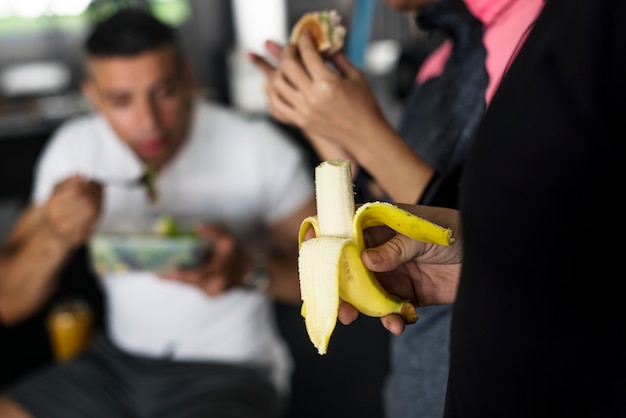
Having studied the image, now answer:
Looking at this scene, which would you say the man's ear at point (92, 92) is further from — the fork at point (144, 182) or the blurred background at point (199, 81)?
the blurred background at point (199, 81)

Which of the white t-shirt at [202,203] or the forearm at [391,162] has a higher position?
the forearm at [391,162]

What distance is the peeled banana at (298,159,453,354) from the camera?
493 mm

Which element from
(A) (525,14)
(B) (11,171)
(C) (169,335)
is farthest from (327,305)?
(B) (11,171)

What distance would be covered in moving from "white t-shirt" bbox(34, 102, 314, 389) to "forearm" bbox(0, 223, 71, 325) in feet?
0.37

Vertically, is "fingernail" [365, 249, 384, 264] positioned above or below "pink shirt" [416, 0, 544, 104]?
below

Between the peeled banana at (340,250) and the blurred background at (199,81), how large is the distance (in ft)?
4.21

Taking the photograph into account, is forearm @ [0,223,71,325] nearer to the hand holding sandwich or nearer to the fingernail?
the hand holding sandwich

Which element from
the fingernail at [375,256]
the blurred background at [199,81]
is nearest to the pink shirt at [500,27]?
the fingernail at [375,256]

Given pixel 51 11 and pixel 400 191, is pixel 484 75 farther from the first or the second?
pixel 51 11

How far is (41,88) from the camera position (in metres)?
3.05

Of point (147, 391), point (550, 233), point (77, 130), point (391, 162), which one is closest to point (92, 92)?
point (77, 130)

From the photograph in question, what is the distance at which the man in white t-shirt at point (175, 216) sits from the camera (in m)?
1.39

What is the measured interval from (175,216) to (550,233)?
3.91ft

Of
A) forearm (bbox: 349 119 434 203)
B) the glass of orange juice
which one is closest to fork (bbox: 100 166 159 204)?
the glass of orange juice
